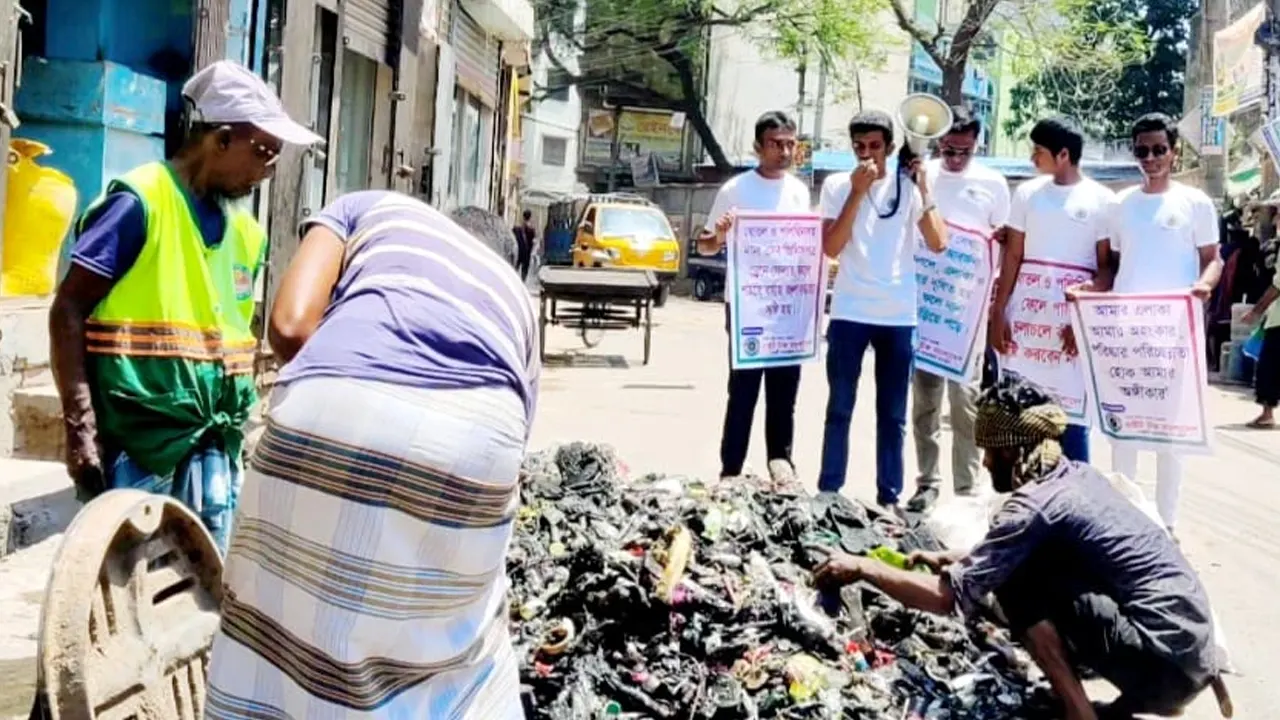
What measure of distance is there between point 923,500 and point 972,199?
1.59m

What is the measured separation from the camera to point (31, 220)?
659 cm

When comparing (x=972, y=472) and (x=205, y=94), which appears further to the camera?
(x=972, y=472)

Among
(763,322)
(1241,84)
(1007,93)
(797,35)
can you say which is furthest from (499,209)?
(1007,93)

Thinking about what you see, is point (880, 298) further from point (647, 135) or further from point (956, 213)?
point (647, 135)

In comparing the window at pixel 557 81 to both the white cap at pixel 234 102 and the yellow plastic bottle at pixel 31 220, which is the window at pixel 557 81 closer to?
the yellow plastic bottle at pixel 31 220

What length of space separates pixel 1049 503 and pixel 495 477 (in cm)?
240

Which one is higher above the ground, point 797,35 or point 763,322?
point 797,35

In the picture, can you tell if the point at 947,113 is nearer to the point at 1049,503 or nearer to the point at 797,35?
the point at 1049,503

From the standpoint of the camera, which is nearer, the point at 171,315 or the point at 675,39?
the point at 171,315

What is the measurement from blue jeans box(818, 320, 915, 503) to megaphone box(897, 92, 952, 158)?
36.0 inches

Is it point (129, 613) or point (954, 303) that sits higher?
point (954, 303)

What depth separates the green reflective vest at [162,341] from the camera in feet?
11.6

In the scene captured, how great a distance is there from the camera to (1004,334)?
713cm

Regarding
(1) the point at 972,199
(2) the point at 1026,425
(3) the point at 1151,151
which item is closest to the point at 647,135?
(1) the point at 972,199
